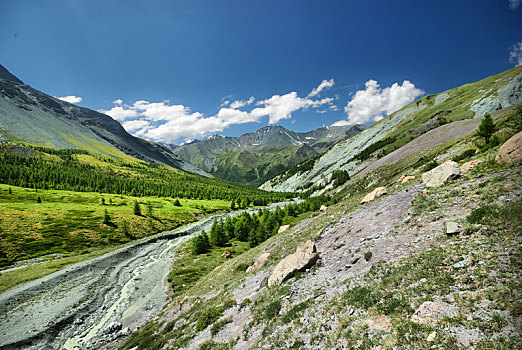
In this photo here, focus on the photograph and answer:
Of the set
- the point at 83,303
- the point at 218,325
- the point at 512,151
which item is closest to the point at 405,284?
the point at 218,325

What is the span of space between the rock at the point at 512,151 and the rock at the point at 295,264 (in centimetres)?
1503

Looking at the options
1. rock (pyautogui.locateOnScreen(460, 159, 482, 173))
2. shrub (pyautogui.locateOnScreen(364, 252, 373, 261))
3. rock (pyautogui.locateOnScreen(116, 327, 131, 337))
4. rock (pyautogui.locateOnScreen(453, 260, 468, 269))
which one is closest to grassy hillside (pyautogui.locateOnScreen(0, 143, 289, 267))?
rock (pyautogui.locateOnScreen(116, 327, 131, 337))

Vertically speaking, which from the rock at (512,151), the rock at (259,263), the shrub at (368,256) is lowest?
the rock at (259,263)

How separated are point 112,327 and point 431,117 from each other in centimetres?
18119

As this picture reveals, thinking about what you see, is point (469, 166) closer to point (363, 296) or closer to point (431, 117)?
point (363, 296)

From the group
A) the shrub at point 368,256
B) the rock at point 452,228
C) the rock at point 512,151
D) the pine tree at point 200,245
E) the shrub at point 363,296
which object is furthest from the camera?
the pine tree at point 200,245

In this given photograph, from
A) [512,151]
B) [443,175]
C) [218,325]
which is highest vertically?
[512,151]

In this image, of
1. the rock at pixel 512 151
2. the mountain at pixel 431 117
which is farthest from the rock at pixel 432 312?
the mountain at pixel 431 117

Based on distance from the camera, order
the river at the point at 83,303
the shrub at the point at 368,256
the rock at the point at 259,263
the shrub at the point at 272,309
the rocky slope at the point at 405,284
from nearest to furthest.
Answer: the rocky slope at the point at 405,284 < the shrub at the point at 272,309 < the shrub at the point at 368,256 < the rock at the point at 259,263 < the river at the point at 83,303

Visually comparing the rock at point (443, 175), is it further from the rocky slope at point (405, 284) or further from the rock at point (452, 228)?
the rock at point (452, 228)

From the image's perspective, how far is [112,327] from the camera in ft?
94.5

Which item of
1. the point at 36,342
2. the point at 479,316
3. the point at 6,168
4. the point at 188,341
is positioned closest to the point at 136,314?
the point at 36,342

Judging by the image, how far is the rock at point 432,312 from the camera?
674 cm

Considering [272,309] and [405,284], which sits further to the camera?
[272,309]
